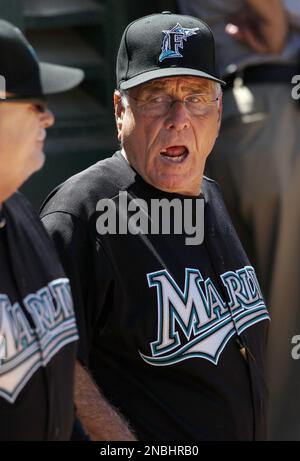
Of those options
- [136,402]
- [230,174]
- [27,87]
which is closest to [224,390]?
[136,402]

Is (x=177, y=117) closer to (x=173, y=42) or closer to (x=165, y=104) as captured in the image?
(x=165, y=104)

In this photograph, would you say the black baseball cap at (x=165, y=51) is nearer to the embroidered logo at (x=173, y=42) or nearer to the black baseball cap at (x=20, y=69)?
the embroidered logo at (x=173, y=42)

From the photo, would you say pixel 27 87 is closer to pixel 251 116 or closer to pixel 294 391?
pixel 251 116

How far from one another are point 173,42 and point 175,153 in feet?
1.04

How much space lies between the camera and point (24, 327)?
2.33 metres

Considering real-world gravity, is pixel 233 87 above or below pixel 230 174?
above

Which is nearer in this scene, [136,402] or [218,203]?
[136,402]

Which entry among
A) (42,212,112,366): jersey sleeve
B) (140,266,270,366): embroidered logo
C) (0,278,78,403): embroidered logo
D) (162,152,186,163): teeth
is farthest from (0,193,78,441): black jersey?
(162,152,186,163): teeth

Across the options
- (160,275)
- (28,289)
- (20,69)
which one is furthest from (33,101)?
(160,275)

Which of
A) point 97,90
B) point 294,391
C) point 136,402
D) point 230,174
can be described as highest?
point 97,90

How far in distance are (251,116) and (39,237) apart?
7.33 ft

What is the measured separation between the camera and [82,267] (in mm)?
2793

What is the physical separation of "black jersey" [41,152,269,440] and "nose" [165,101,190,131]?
0.20 meters

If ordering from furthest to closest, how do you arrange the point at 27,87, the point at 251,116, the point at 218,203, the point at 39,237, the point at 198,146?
1. the point at 251,116
2. the point at 218,203
3. the point at 198,146
4. the point at 39,237
5. the point at 27,87
